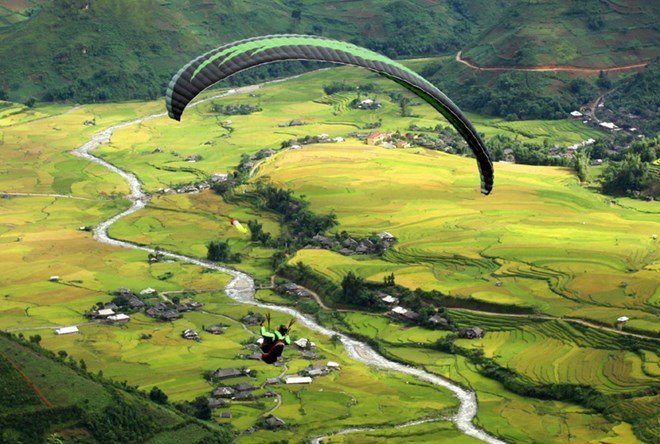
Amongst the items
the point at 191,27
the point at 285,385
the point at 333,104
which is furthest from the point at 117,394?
the point at 191,27

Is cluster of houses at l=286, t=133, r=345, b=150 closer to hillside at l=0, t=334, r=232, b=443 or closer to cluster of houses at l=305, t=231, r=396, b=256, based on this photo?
cluster of houses at l=305, t=231, r=396, b=256

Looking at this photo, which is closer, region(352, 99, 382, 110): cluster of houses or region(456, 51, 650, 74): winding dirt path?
region(352, 99, 382, 110): cluster of houses

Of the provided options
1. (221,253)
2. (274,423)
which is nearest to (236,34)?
(221,253)

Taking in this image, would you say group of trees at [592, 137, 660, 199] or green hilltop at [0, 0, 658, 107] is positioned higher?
green hilltop at [0, 0, 658, 107]

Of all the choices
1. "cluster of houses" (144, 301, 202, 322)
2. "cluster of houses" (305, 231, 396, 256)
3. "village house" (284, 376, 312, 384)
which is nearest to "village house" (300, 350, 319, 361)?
"village house" (284, 376, 312, 384)

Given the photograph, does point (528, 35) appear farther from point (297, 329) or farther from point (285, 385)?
point (285, 385)

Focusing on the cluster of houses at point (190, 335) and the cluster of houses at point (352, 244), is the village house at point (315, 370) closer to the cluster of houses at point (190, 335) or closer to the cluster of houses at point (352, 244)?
the cluster of houses at point (190, 335)
